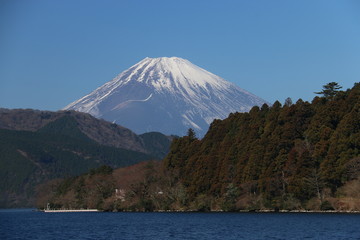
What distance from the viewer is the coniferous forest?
307ft

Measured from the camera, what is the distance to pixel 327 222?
71.8 meters

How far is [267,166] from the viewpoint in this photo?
105 meters

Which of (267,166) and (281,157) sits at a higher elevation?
(281,157)

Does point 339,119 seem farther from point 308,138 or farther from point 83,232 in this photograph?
point 83,232

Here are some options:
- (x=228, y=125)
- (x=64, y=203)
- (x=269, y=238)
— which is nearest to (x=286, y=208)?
(x=228, y=125)

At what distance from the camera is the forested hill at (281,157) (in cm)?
9394

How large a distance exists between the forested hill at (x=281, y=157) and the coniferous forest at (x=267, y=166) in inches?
5.2

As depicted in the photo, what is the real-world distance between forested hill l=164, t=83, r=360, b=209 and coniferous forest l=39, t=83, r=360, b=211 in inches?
5.2

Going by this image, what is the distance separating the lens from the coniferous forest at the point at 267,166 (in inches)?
3686

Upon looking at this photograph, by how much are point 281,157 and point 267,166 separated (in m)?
2.96

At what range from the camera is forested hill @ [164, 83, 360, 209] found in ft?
308

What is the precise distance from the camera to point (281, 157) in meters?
104

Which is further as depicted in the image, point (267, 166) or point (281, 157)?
point (267, 166)

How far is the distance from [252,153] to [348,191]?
22441 mm
